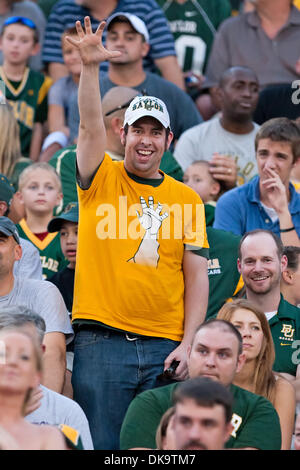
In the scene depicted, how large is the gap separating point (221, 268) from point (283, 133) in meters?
1.11

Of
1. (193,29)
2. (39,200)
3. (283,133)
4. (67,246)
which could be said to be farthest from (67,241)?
(193,29)

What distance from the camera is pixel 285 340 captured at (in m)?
5.64

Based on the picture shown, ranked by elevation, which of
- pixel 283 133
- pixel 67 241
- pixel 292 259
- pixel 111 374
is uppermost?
pixel 283 133

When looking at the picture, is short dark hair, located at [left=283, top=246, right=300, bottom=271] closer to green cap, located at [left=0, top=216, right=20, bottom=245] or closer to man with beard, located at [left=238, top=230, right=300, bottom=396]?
man with beard, located at [left=238, top=230, right=300, bottom=396]

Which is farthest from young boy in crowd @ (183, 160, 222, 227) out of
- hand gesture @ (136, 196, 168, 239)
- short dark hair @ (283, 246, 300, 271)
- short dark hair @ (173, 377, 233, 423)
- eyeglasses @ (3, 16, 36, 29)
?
short dark hair @ (173, 377, 233, 423)

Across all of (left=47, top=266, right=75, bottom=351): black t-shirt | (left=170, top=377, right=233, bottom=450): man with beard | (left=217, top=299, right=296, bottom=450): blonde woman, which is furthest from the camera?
(left=47, top=266, right=75, bottom=351): black t-shirt

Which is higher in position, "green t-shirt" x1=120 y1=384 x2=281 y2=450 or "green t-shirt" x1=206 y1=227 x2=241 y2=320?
"green t-shirt" x1=206 y1=227 x2=241 y2=320

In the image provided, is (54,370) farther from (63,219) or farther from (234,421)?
(63,219)

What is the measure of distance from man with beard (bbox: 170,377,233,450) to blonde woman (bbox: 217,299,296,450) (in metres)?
1.06

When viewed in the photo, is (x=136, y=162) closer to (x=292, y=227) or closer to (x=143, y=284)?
(x=143, y=284)

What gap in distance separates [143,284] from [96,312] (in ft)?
0.91

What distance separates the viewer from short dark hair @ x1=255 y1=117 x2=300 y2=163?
650cm

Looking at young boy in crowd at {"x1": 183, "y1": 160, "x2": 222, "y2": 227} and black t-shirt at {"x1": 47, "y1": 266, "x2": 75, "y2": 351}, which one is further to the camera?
young boy in crowd at {"x1": 183, "y1": 160, "x2": 222, "y2": 227}

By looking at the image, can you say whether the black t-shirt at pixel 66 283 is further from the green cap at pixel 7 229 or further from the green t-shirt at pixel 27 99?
the green t-shirt at pixel 27 99
